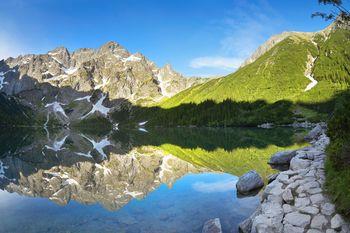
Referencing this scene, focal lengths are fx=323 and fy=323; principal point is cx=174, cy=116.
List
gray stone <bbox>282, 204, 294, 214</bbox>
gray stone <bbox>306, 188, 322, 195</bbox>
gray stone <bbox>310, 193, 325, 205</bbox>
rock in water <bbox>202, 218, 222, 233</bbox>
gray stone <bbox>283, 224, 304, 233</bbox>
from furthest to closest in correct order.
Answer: rock in water <bbox>202, 218, 222, 233</bbox> < gray stone <bbox>306, 188, 322, 195</bbox> < gray stone <bbox>310, 193, 325, 205</bbox> < gray stone <bbox>282, 204, 294, 214</bbox> < gray stone <bbox>283, 224, 304, 233</bbox>

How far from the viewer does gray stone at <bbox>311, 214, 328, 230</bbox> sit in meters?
14.8

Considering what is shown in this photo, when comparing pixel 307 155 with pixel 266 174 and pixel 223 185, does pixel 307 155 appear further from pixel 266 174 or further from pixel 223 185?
pixel 223 185

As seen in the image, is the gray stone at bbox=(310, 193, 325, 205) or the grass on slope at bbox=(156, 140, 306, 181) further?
the grass on slope at bbox=(156, 140, 306, 181)

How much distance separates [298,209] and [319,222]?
194 centimetres

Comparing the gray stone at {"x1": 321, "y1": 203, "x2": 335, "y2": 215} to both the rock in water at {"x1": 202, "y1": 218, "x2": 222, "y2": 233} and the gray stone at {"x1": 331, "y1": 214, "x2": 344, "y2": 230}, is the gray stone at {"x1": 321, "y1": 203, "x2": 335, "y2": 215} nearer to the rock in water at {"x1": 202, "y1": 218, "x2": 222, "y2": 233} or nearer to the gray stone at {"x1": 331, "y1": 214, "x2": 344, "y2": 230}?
the gray stone at {"x1": 331, "y1": 214, "x2": 344, "y2": 230}

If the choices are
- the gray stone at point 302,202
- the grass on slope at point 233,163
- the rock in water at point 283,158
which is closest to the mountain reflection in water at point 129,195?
the grass on slope at point 233,163

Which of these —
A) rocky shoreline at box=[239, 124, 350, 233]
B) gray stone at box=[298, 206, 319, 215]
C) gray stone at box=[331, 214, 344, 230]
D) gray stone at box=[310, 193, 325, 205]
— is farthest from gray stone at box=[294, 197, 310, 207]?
gray stone at box=[331, 214, 344, 230]

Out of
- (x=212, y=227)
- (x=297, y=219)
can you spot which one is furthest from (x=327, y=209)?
(x=212, y=227)

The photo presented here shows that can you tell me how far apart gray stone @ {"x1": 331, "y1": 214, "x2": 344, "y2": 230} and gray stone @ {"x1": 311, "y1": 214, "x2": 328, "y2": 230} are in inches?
16.0

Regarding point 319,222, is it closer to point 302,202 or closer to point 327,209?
point 327,209

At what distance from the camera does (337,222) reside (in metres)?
14.4

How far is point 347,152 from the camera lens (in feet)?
60.3

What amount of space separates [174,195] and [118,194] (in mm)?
5873

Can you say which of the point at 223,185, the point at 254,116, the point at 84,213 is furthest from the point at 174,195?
the point at 254,116
